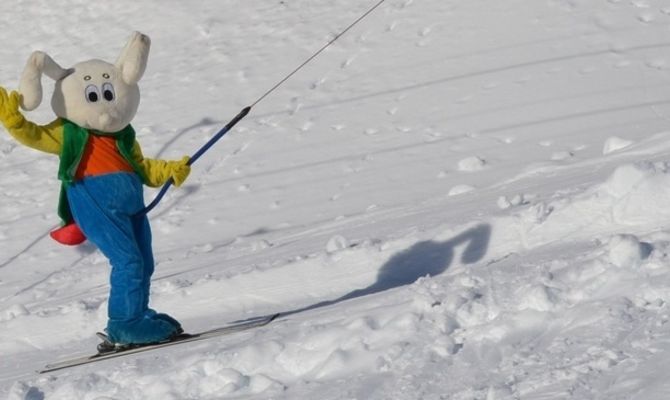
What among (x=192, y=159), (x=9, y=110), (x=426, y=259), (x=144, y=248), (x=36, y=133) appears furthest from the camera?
(x=426, y=259)

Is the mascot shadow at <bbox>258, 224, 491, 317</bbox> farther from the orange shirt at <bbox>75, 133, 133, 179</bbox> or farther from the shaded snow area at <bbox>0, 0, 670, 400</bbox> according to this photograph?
the orange shirt at <bbox>75, 133, 133, 179</bbox>

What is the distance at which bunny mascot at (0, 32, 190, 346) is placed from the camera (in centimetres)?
598

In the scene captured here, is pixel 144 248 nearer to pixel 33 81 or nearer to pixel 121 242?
pixel 121 242

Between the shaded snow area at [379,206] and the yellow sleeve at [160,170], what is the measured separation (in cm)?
74

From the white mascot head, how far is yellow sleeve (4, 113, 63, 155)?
7 centimetres

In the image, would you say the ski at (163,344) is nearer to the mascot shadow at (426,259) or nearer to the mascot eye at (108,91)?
the mascot shadow at (426,259)

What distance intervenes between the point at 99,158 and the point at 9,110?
1.44 feet

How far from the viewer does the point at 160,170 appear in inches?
243

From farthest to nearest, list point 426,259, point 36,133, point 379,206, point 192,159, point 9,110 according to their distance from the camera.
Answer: point 379,206
point 426,259
point 192,159
point 36,133
point 9,110

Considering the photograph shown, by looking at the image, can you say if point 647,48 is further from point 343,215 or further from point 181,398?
point 181,398

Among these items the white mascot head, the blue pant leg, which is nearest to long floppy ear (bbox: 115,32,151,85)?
the white mascot head

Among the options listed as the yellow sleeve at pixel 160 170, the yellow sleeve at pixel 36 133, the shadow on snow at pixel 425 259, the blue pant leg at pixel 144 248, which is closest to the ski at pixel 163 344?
the blue pant leg at pixel 144 248

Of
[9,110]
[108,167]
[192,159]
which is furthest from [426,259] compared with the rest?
[9,110]

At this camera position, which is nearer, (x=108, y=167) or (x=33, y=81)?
(x=33, y=81)
